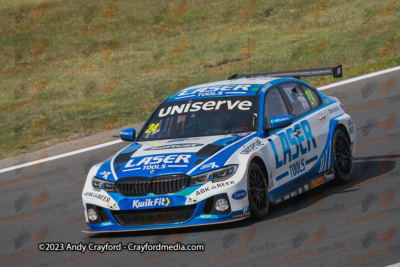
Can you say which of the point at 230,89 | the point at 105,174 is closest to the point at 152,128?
the point at 230,89

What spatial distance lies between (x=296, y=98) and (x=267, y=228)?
2533 millimetres

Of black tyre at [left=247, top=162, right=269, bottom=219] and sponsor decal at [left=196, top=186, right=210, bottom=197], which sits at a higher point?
sponsor decal at [left=196, top=186, right=210, bottom=197]

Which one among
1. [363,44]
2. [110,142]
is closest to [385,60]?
[363,44]

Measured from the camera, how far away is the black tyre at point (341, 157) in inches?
380

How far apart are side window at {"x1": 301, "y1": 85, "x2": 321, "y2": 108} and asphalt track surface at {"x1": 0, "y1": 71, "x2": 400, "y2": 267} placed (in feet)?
3.71

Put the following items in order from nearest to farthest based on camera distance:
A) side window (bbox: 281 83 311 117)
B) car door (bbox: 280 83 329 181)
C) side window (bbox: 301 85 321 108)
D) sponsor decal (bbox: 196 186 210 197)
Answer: sponsor decal (bbox: 196 186 210 197)
car door (bbox: 280 83 329 181)
side window (bbox: 281 83 311 117)
side window (bbox: 301 85 321 108)

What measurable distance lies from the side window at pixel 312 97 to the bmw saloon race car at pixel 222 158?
0.06ft

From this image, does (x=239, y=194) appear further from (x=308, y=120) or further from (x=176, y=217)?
(x=308, y=120)

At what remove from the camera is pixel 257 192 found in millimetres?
7891

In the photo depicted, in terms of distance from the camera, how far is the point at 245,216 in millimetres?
7648

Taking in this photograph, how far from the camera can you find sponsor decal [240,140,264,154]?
7.86 meters

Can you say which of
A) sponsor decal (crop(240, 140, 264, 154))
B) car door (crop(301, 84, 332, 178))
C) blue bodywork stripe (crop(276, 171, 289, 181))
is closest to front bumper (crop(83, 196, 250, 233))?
sponsor decal (crop(240, 140, 264, 154))

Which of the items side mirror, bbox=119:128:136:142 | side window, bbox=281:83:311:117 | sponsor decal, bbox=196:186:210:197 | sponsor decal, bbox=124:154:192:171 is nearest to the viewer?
sponsor decal, bbox=196:186:210:197

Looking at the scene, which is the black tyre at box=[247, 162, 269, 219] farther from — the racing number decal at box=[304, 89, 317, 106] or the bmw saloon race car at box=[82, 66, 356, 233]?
the racing number decal at box=[304, 89, 317, 106]
